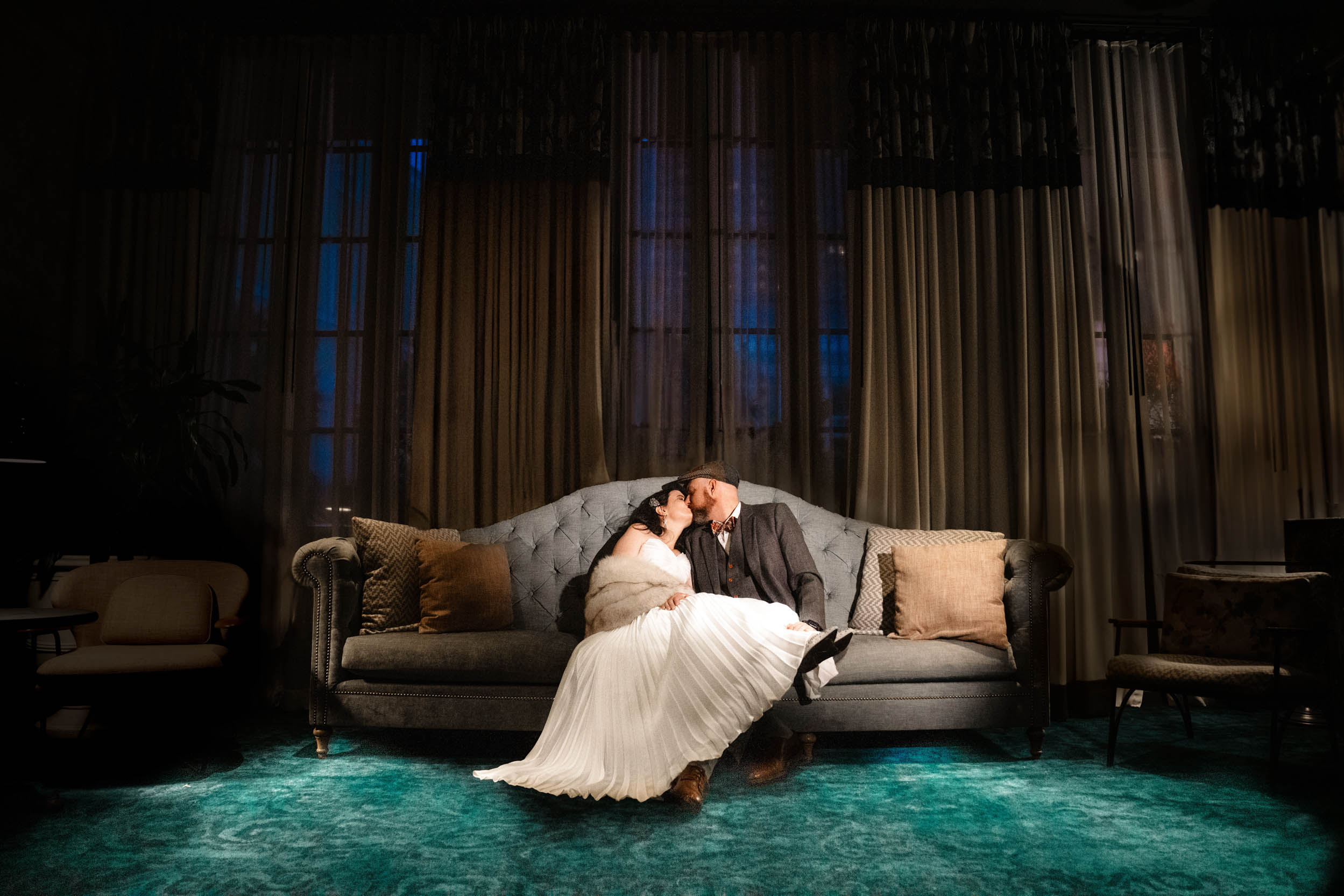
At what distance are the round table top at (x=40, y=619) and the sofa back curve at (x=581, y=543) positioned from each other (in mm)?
1414

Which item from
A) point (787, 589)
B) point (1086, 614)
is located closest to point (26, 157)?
point (787, 589)

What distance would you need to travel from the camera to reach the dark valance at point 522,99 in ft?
14.0

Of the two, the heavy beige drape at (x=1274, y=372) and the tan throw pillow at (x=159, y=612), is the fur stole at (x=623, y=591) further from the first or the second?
the heavy beige drape at (x=1274, y=372)

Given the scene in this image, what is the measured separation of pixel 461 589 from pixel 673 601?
2.90ft

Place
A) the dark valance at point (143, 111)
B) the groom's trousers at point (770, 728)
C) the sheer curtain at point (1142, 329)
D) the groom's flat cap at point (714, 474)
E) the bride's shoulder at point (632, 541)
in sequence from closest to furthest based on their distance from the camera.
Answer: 1. the groom's trousers at point (770, 728)
2. the bride's shoulder at point (632, 541)
3. the groom's flat cap at point (714, 474)
4. the sheer curtain at point (1142, 329)
5. the dark valance at point (143, 111)

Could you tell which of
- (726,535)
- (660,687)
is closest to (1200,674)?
(726,535)

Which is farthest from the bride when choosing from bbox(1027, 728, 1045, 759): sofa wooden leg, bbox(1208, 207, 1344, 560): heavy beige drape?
bbox(1208, 207, 1344, 560): heavy beige drape

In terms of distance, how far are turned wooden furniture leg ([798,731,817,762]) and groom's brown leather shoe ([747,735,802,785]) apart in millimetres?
40

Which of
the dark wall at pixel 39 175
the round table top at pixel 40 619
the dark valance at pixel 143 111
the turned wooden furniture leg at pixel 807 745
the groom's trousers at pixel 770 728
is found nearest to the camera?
the round table top at pixel 40 619

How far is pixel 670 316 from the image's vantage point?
427 cm

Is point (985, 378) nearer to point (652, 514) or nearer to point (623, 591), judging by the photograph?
point (652, 514)

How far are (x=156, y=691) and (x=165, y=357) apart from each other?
2.08 m

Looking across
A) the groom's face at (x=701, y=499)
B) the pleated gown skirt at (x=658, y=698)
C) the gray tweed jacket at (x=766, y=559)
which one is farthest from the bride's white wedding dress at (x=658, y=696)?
the groom's face at (x=701, y=499)

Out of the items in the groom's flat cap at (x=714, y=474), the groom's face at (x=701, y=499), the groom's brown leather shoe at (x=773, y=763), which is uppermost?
the groom's flat cap at (x=714, y=474)
